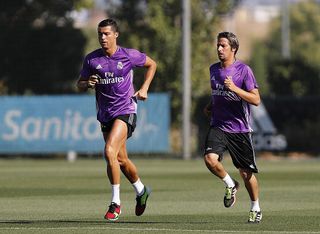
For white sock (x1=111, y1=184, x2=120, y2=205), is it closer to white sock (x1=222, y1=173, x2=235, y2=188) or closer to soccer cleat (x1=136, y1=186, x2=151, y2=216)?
soccer cleat (x1=136, y1=186, x2=151, y2=216)

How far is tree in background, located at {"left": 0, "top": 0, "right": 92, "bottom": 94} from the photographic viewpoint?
4456cm

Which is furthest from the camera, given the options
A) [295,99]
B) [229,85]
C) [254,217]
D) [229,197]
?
[295,99]

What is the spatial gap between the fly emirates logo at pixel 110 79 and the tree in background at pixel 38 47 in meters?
29.2

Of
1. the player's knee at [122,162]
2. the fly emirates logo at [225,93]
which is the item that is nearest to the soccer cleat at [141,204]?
the player's knee at [122,162]

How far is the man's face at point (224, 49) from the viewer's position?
14641mm

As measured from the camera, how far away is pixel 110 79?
15195 millimetres

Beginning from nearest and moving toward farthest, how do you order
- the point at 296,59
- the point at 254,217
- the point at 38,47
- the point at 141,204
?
the point at 254,217
the point at 141,204
the point at 38,47
the point at 296,59

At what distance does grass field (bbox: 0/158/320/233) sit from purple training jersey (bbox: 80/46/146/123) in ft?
4.27

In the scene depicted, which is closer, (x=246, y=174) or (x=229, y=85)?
(x=229, y=85)

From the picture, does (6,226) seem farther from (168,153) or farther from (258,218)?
(168,153)

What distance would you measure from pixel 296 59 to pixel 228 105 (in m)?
39.6

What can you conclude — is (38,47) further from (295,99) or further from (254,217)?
(254,217)

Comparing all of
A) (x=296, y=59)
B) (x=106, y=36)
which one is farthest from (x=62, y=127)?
(x=106, y=36)

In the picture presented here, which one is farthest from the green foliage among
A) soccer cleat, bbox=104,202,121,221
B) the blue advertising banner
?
soccer cleat, bbox=104,202,121,221
